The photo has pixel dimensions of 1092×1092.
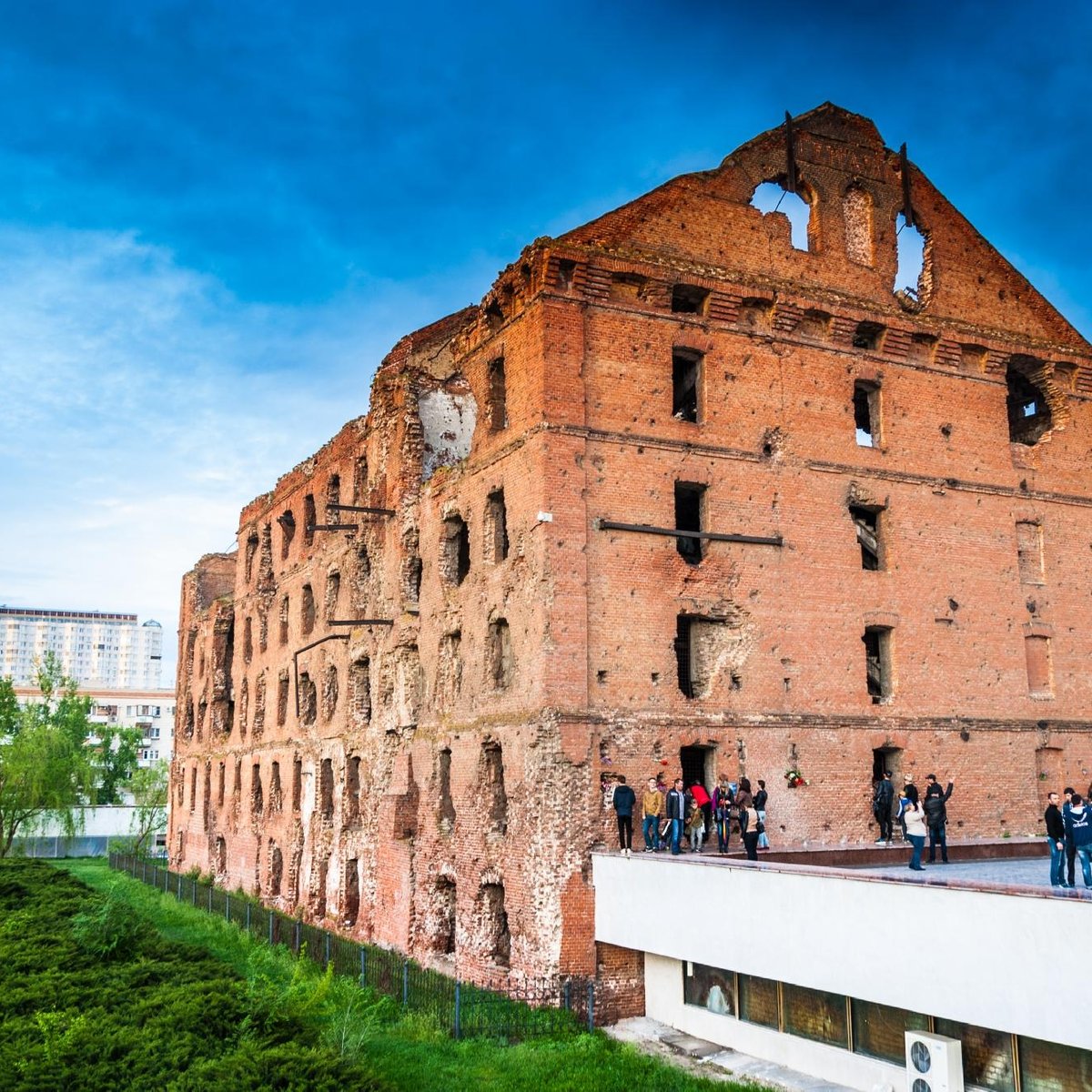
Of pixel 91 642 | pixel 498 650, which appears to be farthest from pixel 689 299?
pixel 91 642

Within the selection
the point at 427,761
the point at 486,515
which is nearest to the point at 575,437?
the point at 486,515

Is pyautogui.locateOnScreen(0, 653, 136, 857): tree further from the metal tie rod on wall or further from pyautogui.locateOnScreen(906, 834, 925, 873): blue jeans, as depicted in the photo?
pyautogui.locateOnScreen(906, 834, 925, 873): blue jeans

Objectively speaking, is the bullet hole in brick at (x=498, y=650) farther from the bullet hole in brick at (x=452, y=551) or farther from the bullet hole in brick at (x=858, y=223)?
the bullet hole in brick at (x=858, y=223)

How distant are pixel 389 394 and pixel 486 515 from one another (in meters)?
6.89

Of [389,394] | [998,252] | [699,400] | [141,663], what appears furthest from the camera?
[141,663]

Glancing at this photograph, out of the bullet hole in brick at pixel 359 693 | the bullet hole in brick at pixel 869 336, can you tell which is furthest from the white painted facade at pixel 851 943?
the bullet hole in brick at pixel 869 336

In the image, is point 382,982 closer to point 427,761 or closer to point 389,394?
point 427,761

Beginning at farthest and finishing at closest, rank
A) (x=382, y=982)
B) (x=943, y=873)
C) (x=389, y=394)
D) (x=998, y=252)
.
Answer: (x=389, y=394) < (x=998, y=252) < (x=382, y=982) < (x=943, y=873)

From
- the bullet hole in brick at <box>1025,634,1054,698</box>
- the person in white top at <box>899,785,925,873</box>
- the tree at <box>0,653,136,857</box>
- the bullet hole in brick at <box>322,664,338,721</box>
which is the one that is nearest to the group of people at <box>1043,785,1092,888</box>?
the person in white top at <box>899,785,925,873</box>

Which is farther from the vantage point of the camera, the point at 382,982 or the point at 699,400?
the point at 699,400

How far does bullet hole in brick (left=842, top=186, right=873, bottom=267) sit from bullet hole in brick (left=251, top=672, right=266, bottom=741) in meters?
22.6

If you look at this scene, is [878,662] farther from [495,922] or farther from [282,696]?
[282,696]

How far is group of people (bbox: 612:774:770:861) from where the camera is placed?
19047mm

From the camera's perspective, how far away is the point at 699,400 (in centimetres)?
2227
